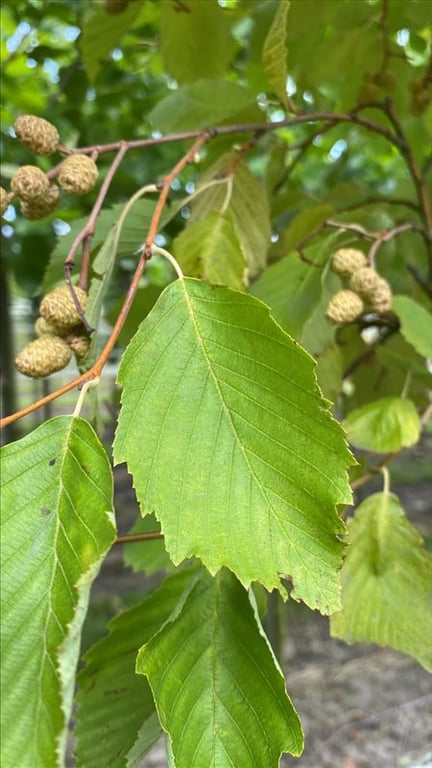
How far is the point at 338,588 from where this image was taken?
552mm

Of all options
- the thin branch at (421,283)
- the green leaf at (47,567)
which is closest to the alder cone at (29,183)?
the green leaf at (47,567)

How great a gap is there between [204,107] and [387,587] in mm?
702

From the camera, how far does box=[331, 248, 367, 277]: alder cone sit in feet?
2.89

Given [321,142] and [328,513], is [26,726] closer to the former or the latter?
[328,513]

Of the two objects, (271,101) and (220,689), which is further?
(271,101)

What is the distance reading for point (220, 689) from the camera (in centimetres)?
60

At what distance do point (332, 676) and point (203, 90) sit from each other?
7.68ft

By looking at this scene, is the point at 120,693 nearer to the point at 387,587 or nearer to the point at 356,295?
the point at 387,587

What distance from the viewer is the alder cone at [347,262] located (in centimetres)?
88

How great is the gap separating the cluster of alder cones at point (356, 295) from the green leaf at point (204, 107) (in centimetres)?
32

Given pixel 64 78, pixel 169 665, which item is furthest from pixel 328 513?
pixel 64 78

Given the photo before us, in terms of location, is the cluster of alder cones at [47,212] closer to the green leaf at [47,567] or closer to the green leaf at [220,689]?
the green leaf at [47,567]

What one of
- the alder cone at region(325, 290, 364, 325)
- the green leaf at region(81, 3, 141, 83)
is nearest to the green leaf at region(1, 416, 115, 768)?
the alder cone at region(325, 290, 364, 325)

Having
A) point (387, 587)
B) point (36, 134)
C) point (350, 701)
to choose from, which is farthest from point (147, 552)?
point (350, 701)
